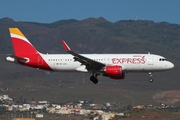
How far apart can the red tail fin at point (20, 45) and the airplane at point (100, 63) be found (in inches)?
7.9

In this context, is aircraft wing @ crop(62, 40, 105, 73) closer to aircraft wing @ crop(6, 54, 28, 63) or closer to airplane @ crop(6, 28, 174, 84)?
airplane @ crop(6, 28, 174, 84)

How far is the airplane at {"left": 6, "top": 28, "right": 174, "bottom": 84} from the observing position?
8056cm

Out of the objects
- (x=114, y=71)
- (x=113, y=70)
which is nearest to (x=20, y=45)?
(x=113, y=70)

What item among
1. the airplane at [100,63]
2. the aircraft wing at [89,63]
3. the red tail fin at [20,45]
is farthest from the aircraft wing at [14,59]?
the aircraft wing at [89,63]

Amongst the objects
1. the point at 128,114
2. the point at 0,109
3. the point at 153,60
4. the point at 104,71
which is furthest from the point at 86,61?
the point at 0,109

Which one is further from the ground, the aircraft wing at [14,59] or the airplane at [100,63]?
the aircraft wing at [14,59]

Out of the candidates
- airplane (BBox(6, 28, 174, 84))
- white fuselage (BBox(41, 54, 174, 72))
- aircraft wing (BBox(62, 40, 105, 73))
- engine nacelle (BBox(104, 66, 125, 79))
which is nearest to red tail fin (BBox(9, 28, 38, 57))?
airplane (BBox(6, 28, 174, 84))

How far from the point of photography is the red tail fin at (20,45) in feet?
284

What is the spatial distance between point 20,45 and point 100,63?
47.0ft

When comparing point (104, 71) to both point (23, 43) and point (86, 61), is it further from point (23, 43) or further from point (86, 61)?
point (23, 43)

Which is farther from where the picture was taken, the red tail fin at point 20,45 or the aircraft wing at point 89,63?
the red tail fin at point 20,45

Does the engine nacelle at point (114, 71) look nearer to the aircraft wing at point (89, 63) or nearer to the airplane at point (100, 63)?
the airplane at point (100, 63)

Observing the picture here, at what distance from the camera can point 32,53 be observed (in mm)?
86500

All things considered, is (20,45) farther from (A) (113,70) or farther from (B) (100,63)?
(A) (113,70)
